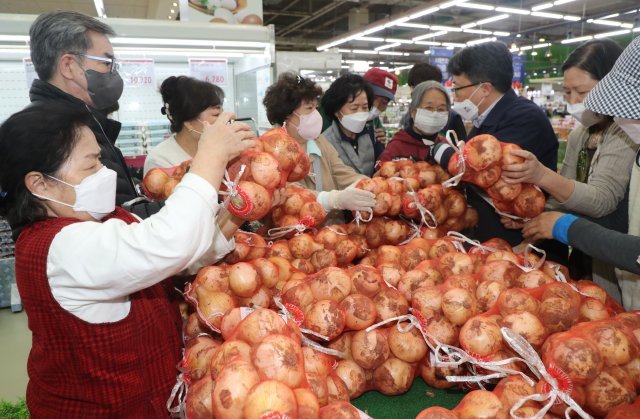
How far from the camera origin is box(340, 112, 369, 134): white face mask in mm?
3064

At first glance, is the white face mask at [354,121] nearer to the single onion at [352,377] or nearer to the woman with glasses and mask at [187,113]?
the woman with glasses and mask at [187,113]

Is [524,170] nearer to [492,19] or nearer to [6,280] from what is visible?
[6,280]

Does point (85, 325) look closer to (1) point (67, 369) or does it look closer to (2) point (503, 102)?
(1) point (67, 369)

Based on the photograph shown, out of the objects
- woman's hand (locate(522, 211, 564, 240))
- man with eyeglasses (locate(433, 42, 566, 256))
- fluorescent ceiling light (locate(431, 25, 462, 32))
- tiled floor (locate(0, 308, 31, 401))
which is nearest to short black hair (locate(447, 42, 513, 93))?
man with eyeglasses (locate(433, 42, 566, 256))

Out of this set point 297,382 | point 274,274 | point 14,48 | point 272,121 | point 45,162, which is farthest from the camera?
point 14,48

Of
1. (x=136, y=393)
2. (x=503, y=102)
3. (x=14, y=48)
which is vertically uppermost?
(x=14, y=48)

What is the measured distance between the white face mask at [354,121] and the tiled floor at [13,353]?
2750 millimetres

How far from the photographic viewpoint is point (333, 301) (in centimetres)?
136

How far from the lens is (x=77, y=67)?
1.89 m

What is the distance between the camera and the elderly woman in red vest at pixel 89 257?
1.01m

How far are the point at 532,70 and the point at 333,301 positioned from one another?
15.1 meters

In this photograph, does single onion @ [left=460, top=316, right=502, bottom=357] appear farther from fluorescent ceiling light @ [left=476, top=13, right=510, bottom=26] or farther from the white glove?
fluorescent ceiling light @ [left=476, top=13, right=510, bottom=26]

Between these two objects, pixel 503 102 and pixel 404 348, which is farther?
pixel 503 102

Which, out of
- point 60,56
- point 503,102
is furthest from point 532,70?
point 60,56
